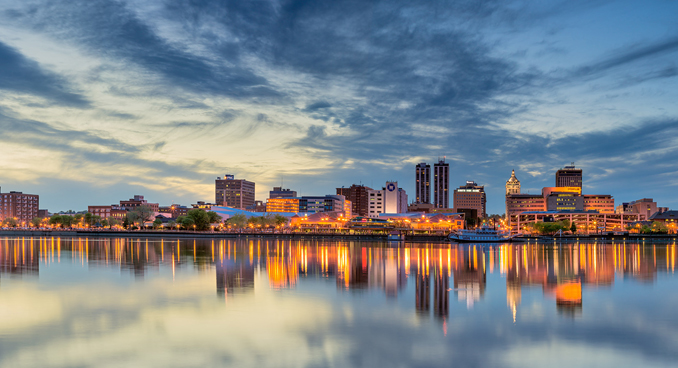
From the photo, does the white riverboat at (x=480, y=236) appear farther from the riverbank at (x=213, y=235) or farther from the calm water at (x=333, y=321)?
the calm water at (x=333, y=321)

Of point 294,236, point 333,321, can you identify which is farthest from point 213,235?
point 333,321

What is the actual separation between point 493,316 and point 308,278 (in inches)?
653

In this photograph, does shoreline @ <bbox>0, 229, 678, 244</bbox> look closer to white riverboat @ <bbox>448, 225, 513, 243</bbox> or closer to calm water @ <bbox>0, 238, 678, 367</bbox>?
white riverboat @ <bbox>448, 225, 513, 243</bbox>

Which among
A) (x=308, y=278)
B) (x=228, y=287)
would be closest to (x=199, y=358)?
(x=228, y=287)

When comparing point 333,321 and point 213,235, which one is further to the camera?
point 213,235

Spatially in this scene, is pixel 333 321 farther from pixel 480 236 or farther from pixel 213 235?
pixel 213 235

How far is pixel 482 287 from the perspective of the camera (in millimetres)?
31281

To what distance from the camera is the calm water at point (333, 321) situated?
15.0m

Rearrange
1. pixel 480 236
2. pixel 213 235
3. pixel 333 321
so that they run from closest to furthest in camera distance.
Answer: pixel 333 321 < pixel 480 236 < pixel 213 235

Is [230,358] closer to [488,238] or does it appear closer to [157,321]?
[157,321]

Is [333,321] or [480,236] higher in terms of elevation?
[333,321]

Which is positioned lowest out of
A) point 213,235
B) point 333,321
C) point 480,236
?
point 213,235

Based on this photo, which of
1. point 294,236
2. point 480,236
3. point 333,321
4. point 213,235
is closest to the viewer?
point 333,321

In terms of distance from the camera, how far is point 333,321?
66.3ft
